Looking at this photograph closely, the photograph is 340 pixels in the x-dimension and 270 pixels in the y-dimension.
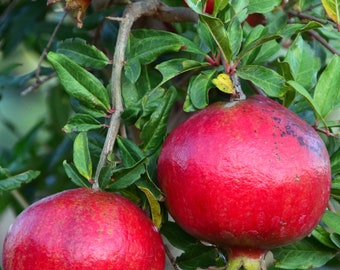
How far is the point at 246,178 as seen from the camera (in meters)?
1.01

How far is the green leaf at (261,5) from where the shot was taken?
1.28 metres

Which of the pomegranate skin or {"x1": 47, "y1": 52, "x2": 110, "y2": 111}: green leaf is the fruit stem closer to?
the pomegranate skin

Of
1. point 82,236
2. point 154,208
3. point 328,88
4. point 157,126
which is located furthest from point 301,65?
point 82,236

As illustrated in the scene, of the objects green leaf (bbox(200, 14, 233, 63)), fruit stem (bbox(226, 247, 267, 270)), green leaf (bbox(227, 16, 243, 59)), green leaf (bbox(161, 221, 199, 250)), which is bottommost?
green leaf (bbox(161, 221, 199, 250))

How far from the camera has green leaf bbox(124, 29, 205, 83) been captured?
49.4 inches

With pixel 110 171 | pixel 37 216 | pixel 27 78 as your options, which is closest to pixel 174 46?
pixel 110 171

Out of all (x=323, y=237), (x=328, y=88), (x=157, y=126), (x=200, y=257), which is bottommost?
(x=323, y=237)

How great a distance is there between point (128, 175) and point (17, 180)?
14.2 inches

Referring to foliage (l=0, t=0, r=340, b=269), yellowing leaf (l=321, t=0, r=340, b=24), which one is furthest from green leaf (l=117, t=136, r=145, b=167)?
yellowing leaf (l=321, t=0, r=340, b=24)

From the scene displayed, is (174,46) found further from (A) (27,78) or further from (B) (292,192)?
(A) (27,78)

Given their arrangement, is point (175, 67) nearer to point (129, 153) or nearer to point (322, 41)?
point (129, 153)

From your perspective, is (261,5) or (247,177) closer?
(247,177)

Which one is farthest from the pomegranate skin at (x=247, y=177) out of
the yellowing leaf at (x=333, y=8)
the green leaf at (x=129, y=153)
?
the yellowing leaf at (x=333, y=8)

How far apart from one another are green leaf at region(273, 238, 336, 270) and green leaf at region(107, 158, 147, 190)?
317 mm
